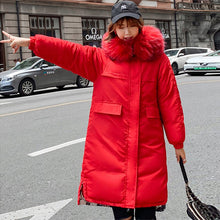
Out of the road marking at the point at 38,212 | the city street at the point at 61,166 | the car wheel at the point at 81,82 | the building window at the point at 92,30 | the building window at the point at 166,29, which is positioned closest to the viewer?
the road marking at the point at 38,212

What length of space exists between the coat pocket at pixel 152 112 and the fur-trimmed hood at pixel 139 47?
0.31 metres

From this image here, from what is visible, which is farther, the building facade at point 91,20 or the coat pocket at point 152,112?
the building facade at point 91,20

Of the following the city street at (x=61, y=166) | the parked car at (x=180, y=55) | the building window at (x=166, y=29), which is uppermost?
the building window at (x=166, y=29)

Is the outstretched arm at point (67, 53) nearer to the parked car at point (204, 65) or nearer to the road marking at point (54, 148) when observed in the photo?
the road marking at point (54, 148)

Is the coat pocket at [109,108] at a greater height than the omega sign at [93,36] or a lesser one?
lesser

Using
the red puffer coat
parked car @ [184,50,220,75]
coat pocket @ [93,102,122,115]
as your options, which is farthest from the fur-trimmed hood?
parked car @ [184,50,220,75]

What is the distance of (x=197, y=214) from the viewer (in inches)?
92.9

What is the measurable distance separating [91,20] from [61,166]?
76.2 ft

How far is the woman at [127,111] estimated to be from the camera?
2.29m

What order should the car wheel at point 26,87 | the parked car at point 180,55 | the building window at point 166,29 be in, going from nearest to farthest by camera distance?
1. the car wheel at point 26,87
2. the parked car at point 180,55
3. the building window at point 166,29

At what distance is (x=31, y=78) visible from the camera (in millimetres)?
15266

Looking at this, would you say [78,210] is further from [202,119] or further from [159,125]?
[202,119]

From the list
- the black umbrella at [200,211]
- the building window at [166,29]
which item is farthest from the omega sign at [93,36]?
the black umbrella at [200,211]

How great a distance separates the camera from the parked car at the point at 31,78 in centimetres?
1468
